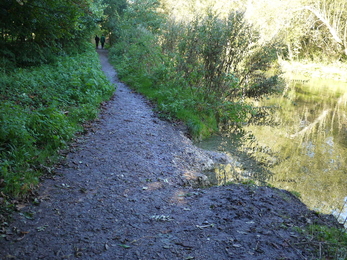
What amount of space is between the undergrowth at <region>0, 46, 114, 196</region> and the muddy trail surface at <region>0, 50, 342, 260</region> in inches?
14.9

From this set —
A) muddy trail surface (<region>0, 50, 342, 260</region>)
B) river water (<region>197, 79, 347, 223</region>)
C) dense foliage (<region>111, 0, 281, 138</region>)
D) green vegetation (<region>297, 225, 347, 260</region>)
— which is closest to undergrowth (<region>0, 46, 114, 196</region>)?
muddy trail surface (<region>0, 50, 342, 260</region>)

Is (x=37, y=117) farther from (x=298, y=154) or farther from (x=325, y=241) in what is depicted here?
(x=298, y=154)

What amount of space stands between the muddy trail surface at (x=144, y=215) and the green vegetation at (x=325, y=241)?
4.4 inches

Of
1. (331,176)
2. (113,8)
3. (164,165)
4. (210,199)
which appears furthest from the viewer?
(113,8)

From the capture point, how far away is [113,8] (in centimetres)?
3503

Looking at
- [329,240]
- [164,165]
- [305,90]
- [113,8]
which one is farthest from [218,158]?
[113,8]

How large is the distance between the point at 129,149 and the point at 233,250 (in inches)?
151

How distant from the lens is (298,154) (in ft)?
28.5

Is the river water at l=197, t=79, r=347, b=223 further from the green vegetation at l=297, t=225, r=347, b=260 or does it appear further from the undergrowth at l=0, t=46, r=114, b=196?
the undergrowth at l=0, t=46, r=114, b=196

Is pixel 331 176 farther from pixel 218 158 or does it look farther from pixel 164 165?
pixel 164 165

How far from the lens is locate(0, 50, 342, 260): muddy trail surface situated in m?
3.28

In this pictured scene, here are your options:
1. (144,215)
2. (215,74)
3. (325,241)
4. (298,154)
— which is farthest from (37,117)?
(298,154)

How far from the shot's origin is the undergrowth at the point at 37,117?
14.8 ft

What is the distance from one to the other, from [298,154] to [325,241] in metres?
5.70
